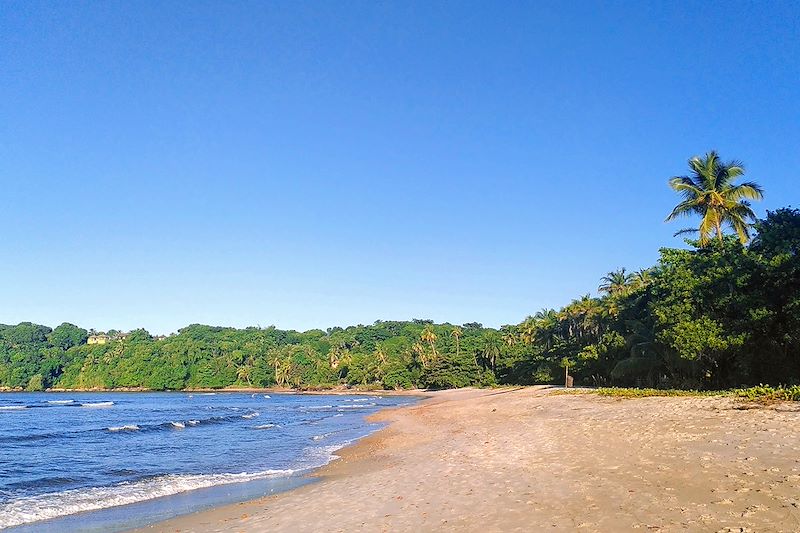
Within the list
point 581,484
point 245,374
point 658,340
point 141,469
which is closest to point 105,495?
point 141,469

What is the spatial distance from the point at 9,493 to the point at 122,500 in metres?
4.52

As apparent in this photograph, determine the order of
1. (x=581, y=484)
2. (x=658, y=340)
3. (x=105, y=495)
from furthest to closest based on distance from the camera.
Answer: (x=658, y=340)
(x=105, y=495)
(x=581, y=484)

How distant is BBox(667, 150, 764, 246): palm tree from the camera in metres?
36.4

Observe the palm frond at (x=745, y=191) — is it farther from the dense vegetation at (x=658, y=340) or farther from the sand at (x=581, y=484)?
the sand at (x=581, y=484)

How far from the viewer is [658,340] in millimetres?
34500

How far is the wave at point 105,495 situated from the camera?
44.0ft

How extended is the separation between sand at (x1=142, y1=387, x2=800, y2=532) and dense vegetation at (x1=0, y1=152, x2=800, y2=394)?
10.9 m

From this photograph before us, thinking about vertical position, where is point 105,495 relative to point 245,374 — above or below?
above

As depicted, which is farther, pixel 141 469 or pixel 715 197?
pixel 715 197

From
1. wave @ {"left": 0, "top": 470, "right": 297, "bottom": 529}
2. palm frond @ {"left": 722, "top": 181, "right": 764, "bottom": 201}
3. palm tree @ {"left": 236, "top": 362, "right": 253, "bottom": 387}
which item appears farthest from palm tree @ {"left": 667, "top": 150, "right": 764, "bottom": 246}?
palm tree @ {"left": 236, "top": 362, "right": 253, "bottom": 387}

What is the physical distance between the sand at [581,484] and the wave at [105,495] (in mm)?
3190

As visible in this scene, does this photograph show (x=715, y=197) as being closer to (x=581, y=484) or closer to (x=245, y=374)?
(x=581, y=484)

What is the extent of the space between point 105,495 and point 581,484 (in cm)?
1307

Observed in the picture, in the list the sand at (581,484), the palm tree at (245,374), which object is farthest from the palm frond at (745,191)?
the palm tree at (245,374)
